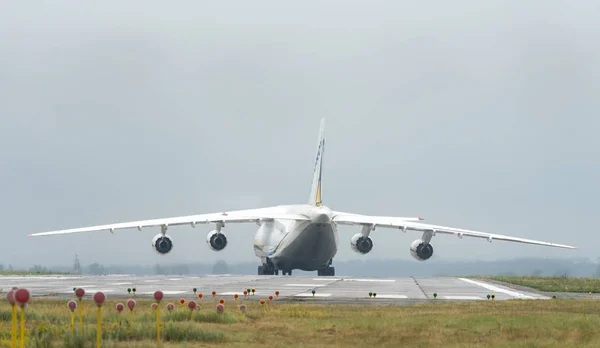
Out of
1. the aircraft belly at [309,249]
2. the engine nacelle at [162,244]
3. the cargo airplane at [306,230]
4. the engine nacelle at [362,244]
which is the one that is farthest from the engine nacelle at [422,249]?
the engine nacelle at [162,244]

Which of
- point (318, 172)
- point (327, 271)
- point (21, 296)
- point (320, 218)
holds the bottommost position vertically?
point (21, 296)

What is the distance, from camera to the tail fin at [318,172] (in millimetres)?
57406

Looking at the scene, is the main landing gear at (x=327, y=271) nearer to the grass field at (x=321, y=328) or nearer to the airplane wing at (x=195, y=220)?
the airplane wing at (x=195, y=220)

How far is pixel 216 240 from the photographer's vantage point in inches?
2098

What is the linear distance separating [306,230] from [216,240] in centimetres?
621

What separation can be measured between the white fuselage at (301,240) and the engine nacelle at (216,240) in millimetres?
3986

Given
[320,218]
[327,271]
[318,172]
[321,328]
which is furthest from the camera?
[327,271]

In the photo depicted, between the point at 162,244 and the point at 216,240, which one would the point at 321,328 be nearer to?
the point at 162,244

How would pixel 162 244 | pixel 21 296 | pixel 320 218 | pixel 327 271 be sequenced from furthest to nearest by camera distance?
pixel 327 271 → pixel 162 244 → pixel 320 218 → pixel 21 296

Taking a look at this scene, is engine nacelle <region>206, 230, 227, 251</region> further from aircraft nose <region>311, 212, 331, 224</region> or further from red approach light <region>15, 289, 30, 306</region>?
red approach light <region>15, 289, 30, 306</region>

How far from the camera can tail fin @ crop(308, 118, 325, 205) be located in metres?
57.4

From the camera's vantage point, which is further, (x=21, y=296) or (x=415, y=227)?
(x=415, y=227)

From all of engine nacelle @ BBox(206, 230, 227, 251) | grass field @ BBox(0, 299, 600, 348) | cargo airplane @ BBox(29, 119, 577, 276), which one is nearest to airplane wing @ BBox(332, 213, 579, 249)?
cargo airplane @ BBox(29, 119, 577, 276)

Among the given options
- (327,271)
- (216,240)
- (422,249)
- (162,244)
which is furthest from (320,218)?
(327,271)
